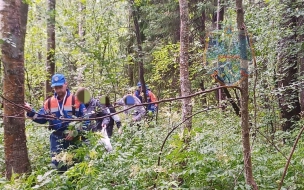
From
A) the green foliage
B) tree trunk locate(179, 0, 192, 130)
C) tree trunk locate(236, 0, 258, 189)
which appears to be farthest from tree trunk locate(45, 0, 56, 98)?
tree trunk locate(236, 0, 258, 189)

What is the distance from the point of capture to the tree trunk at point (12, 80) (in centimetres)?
423


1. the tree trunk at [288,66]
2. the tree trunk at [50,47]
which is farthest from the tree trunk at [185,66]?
the tree trunk at [50,47]

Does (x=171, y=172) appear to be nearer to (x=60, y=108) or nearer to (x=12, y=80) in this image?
(x=60, y=108)

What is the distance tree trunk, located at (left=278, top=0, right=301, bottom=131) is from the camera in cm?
654

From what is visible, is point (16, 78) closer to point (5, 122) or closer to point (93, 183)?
point (5, 122)

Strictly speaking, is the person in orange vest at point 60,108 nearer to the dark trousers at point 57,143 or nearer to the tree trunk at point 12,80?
the dark trousers at point 57,143

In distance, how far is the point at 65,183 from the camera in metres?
3.82

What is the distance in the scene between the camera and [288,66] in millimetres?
Answer: 6922

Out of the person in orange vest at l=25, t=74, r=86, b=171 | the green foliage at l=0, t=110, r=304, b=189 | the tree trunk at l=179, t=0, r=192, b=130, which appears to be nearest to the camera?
the green foliage at l=0, t=110, r=304, b=189

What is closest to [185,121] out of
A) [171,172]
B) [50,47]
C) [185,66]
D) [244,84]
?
[185,66]

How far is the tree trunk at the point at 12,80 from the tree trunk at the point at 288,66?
4.48 metres

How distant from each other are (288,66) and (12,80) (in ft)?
18.2

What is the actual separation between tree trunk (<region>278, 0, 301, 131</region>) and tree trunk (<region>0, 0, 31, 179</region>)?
14.7 feet

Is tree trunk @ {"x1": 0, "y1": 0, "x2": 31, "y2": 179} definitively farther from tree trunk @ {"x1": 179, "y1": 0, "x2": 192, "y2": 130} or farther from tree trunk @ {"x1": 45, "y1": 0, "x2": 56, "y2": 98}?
tree trunk @ {"x1": 45, "y1": 0, "x2": 56, "y2": 98}
